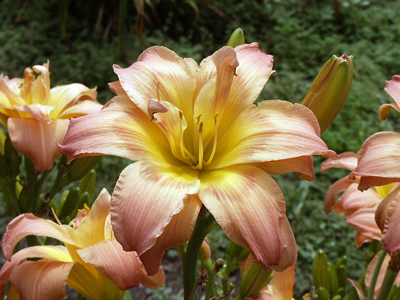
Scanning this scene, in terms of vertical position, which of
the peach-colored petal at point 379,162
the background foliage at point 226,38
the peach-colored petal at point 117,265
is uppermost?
the peach-colored petal at point 379,162

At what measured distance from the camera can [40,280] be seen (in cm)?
63

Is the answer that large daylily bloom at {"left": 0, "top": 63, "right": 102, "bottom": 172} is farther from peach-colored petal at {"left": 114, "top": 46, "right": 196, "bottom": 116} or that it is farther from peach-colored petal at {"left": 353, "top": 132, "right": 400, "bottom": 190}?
peach-colored petal at {"left": 353, "top": 132, "right": 400, "bottom": 190}

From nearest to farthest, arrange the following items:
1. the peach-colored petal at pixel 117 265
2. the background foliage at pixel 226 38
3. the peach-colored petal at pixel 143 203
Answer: the peach-colored petal at pixel 143 203 < the peach-colored petal at pixel 117 265 < the background foliage at pixel 226 38

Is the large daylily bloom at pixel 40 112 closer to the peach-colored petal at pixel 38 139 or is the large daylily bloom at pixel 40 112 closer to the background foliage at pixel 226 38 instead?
the peach-colored petal at pixel 38 139

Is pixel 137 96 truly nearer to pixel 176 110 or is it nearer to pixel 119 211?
pixel 176 110

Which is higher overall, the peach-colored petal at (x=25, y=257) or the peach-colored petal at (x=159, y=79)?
the peach-colored petal at (x=159, y=79)

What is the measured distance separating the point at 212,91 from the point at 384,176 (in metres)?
0.29

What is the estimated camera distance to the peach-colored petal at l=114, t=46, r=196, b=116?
593mm

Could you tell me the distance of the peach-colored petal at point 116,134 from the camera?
1.76 feet

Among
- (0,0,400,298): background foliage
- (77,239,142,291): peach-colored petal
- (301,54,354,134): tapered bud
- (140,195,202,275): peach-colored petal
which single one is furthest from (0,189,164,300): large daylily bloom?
(0,0,400,298): background foliage

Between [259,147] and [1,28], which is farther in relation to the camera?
[1,28]

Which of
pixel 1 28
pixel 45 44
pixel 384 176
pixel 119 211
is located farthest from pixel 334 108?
pixel 1 28

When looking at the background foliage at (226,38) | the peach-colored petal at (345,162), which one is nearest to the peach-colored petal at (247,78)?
the peach-colored petal at (345,162)

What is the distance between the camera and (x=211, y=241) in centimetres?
218
